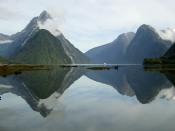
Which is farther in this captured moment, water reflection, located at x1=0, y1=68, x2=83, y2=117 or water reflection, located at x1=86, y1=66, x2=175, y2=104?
water reflection, located at x1=86, y1=66, x2=175, y2=104

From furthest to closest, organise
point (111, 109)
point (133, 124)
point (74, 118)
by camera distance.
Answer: point (111, 109) < point (74, 118) < point (133, 124)

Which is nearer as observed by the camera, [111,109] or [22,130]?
[22,130]

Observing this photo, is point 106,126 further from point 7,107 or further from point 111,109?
point 7,107

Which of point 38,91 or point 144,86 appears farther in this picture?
point 144,86

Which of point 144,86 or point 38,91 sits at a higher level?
point 38,91

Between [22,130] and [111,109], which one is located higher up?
[22,130]

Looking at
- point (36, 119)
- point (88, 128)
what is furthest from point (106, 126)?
point (36, 119)

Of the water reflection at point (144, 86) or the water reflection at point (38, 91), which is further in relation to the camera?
the water reflection at point (144, 86)

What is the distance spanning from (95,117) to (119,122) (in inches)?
189

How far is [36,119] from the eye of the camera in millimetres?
43688

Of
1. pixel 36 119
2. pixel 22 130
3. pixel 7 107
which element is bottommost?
pixel 7 107

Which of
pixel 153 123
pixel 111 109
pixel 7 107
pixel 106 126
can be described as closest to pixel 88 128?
pixel 106 126

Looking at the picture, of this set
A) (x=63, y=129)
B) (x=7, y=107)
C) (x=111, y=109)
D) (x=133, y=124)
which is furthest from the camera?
(x=7, y=107)

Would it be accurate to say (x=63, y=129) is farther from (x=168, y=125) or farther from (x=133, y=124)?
(x=168, y=125)
